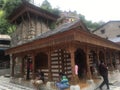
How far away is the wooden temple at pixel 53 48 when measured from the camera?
857 centimetres

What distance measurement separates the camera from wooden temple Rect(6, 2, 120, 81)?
8.57 m

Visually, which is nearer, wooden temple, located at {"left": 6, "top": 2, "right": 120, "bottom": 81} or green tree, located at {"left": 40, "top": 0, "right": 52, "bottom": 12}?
wooden temple, located at {"left": 6, "top": 2, "right": 120, "bottom": 81}

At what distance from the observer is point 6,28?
31297 mm

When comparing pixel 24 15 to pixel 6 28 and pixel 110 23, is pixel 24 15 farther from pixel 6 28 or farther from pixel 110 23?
pixel 110 23

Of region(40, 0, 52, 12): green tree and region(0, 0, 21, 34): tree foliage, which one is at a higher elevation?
region(40, 0, 52, 12): green tree

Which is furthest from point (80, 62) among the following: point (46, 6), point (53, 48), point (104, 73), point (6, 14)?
point (46, 6)

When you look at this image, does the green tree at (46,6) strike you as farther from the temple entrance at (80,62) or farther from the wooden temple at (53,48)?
the temple entrance at (80,62)

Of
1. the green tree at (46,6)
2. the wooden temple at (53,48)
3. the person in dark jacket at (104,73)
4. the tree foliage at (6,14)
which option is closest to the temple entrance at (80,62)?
the wooden temple at (53,48)

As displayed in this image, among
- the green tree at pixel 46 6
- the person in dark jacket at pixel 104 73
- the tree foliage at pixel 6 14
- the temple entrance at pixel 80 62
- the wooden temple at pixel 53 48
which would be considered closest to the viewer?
the wooden temple at pixel 53 48

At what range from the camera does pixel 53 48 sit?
980 centimetres

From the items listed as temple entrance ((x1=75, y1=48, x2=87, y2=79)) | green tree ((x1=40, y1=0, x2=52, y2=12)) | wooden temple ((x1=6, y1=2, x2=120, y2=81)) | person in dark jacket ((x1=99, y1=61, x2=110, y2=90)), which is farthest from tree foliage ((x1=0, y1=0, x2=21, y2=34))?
person in dark jacket ((x1=99, y1=61, x2=110, y2=90))

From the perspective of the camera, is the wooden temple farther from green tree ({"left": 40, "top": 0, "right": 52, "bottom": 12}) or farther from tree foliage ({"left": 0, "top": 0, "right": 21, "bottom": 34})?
green tree ({"left": 40, "top": 0, "right": 52, "bottom": 12})

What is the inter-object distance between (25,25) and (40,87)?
29.5 feet

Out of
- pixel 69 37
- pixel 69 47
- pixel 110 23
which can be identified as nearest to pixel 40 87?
pixel 69 47
